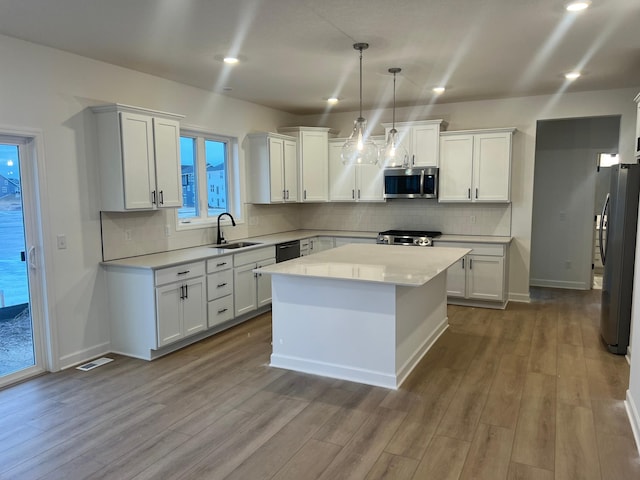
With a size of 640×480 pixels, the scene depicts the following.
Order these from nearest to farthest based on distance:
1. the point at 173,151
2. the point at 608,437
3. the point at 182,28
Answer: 1. the point at 608,437
2. the point at 182,28
3. the point at 173,151

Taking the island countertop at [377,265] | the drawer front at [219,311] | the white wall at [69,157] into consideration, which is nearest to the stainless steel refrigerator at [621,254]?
the island countertop at [377,265]

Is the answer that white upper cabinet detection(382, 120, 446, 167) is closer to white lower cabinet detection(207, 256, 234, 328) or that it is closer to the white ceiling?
the white ceiling

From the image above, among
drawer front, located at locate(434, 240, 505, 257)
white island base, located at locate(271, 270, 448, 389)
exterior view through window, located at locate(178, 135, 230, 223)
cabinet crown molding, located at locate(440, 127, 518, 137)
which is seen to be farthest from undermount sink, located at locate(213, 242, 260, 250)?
cabinet crown molding, located at locate(440, 127, 518, 137)

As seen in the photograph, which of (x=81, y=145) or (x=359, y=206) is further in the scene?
(x=359, y=206)

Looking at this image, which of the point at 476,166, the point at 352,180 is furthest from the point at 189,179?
the point at 476,166

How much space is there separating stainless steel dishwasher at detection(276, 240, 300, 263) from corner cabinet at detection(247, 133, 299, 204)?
2.07ft

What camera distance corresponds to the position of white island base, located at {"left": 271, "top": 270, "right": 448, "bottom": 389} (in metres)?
3.54

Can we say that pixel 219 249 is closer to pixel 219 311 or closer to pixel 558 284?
pixel 219 311

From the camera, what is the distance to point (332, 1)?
2900 millimetres

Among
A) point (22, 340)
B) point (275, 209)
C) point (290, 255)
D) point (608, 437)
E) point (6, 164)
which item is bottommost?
point (608, 437)

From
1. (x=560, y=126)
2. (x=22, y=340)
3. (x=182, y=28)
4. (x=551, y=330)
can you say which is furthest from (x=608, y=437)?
(x=560, y=126)

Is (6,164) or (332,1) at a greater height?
(332,1)

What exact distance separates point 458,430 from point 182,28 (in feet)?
11.0

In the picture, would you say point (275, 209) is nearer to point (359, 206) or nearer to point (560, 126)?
point (359, 206)
